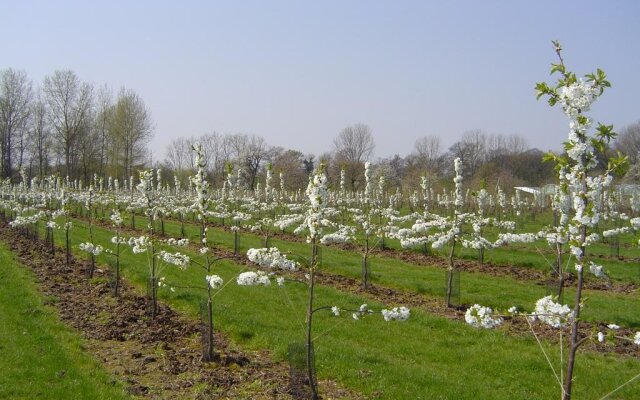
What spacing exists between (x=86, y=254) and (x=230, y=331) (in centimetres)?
1117

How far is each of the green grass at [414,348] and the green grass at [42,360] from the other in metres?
2.55

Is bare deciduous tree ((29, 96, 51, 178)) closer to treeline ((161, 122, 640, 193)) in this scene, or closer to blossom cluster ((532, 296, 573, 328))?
treeline ((161, 122, 640, 193))

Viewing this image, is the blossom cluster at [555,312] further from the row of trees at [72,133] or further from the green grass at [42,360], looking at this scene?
the row of trees at [72,133]

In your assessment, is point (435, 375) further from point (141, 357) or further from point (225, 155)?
point (225, 155)

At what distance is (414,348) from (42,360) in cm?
601

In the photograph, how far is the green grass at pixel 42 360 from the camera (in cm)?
704

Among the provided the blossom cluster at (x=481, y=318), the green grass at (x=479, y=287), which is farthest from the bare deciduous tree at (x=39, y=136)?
the blossom cluster at (x=481, y=318)

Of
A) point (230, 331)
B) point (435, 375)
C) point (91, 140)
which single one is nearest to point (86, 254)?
point (230, 331)

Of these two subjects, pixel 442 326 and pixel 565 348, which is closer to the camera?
pixel 565 348

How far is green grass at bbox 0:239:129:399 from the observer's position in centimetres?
704

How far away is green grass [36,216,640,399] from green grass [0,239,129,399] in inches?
101

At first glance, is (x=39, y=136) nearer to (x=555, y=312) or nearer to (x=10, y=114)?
(x=10, y=114)

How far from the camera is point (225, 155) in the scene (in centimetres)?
7400

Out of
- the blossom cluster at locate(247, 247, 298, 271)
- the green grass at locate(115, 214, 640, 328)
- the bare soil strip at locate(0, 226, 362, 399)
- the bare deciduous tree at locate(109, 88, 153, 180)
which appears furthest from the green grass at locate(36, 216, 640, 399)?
the bare deciduous tree at locate(109, 88, 153, 180)
